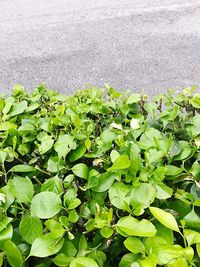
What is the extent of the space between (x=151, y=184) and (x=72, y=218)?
11.4 inches

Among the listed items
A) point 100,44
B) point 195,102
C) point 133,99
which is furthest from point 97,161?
point 100,44

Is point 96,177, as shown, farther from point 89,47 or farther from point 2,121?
point 89,47

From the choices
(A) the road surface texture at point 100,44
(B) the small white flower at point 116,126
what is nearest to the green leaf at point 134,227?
(B) the small white flower at point 116,126

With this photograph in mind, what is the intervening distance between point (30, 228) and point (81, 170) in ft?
0.96

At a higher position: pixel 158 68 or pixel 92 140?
pixel 92 140

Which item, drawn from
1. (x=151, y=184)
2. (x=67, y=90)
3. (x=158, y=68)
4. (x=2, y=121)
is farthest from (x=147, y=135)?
A: (x=158, y=68)

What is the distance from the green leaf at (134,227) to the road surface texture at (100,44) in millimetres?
4188

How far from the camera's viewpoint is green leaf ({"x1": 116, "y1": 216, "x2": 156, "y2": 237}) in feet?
3.85

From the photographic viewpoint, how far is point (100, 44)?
6.47m

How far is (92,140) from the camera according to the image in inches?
66.0

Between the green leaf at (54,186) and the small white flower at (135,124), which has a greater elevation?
the small white flower at (135,124)

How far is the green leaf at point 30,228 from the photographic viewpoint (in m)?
1.26

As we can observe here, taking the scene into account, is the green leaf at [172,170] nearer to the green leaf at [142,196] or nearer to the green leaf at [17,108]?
the green leaf at [142,196]

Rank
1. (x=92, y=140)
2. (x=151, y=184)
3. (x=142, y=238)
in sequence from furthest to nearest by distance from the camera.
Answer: (x=92, y=140) < (x=151, y=184) < (x=142, y=238)
